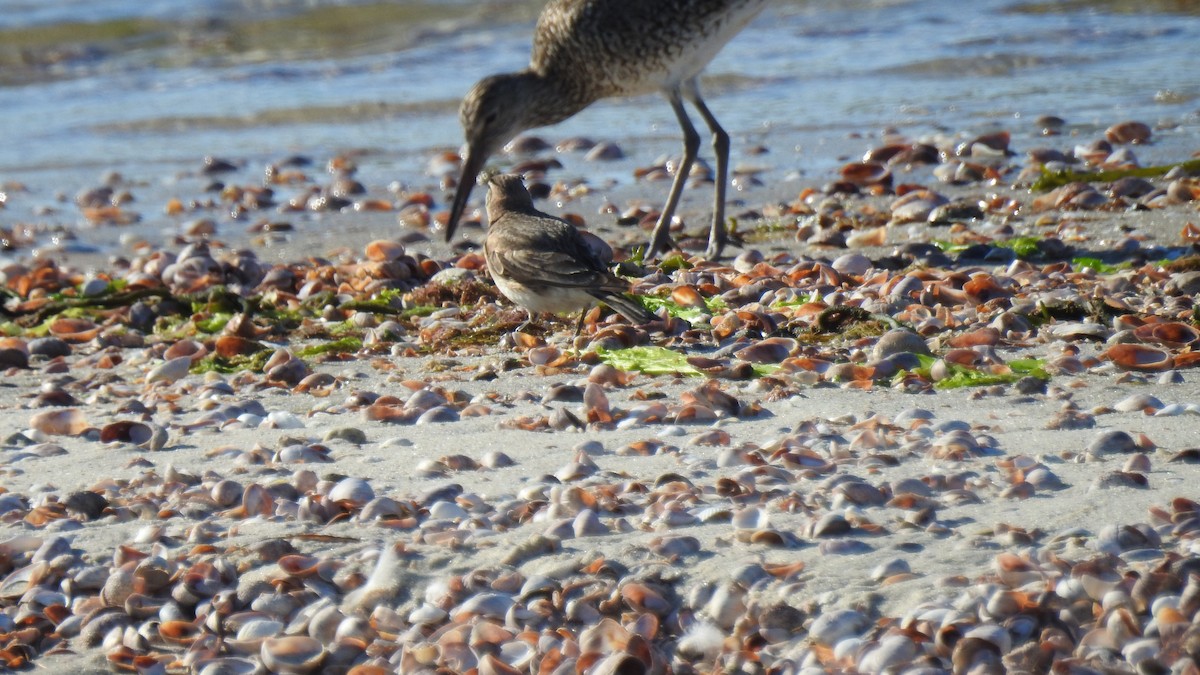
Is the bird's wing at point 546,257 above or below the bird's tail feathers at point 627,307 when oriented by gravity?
above

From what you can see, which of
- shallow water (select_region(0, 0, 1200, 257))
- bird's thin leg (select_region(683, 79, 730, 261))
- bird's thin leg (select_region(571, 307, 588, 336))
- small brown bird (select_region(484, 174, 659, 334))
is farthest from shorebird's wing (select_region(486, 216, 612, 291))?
shallow water (select_region(0, 0, 1200, 257))

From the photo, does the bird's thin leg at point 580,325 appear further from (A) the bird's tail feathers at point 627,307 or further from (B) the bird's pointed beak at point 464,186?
(B) the bird's pointed beak at point 464,186

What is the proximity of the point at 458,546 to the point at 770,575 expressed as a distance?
2.39ft

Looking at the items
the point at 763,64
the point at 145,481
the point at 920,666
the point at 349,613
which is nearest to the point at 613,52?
the point at 145,481

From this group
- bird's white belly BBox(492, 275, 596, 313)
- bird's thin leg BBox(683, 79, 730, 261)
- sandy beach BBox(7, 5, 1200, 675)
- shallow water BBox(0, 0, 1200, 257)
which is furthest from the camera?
shallow water BBox(0, 0, 1200, 257)

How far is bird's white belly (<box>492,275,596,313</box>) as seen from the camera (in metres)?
5.02

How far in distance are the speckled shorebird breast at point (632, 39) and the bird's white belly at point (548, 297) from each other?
2049 millimetres

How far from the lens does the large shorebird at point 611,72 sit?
22.6ft

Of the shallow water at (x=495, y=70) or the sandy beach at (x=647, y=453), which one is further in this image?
the shallow water at (x=495, y=70)

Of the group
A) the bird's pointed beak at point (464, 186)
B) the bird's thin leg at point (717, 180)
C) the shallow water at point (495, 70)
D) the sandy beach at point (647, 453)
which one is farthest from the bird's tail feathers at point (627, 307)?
the shallow water at point (495, 70)

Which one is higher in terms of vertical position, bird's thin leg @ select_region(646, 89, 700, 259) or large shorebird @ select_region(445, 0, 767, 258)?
large shorebird @ select_region(445, 0, 767, 258)

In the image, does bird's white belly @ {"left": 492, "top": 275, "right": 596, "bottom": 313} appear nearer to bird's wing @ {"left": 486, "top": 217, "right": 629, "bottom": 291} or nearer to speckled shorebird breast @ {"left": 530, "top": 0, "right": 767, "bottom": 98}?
bird's wing @ {"left": 486, "top": 217, "right": 629, "bottom": 291}

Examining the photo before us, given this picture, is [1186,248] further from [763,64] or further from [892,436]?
[763,64]

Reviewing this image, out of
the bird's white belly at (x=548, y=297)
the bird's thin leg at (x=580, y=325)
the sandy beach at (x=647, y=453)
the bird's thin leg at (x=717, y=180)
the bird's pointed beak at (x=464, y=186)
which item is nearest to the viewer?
the sandy beach at (x=647, y=453)
